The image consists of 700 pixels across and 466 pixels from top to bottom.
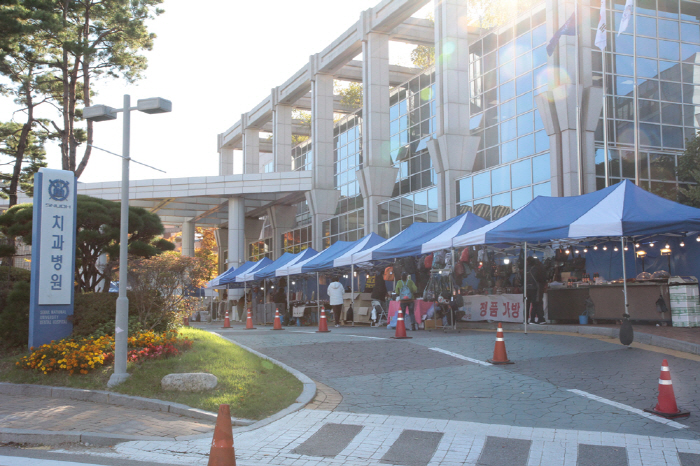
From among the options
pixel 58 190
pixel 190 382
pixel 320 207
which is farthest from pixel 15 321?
pixel 320 207

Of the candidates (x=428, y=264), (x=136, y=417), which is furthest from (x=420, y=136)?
(x=136, y=417)

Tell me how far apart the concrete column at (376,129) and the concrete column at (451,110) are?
568cm

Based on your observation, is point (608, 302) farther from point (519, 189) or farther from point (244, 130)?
point (244, 130)

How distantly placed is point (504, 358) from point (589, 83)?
1706 cm

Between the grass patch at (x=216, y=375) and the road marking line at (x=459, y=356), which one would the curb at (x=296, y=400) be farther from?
the road marking line at (x=459, y=356)

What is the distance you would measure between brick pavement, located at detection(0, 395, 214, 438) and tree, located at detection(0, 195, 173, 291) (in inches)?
323

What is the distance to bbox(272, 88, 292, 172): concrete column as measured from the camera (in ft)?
150

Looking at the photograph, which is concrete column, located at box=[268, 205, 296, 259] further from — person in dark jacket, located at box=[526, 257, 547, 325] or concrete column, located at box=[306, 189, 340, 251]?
person in dark jacket, located at box=[526, 257, 547, 325]

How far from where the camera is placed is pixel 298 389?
9.33 metres

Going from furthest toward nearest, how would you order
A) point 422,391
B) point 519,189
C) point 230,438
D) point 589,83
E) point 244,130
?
point 244,130 → point 519,189 → point 589,83 → point 422,391 → point 230,438

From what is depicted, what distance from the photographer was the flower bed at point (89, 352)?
1039 centimetres

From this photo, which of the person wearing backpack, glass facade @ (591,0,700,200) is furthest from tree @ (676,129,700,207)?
the person wearing backpack

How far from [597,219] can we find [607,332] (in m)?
2.69

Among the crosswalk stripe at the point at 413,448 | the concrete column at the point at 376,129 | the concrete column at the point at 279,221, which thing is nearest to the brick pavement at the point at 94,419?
the crosswalk stripe at the point at 413,448
